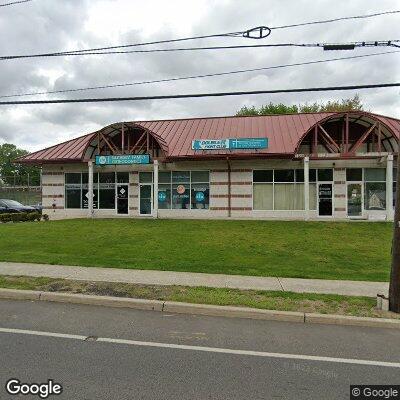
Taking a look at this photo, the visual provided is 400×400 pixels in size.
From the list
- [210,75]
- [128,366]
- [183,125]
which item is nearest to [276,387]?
[128,366]

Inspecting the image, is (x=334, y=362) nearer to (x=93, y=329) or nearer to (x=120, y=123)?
(x=93, y=329)

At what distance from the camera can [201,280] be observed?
8.55 meters

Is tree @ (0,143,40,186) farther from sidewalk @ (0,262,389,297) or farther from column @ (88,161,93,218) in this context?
sidewalk @ (0,262,389,297)

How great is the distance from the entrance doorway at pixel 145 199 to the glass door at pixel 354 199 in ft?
41.4

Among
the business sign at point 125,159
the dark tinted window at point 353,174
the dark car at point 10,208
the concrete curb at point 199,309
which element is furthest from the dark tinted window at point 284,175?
the dark car at point 10,208

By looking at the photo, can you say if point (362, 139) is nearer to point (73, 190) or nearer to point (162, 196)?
point (162, 196)

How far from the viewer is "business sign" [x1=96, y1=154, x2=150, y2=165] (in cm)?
2258

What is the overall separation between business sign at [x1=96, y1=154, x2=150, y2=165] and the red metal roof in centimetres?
138

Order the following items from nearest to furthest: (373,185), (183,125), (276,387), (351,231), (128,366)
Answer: (276,387)
(128,366)
(351,231)
(373,185)
(183,125)

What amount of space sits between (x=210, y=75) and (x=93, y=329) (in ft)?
29.4

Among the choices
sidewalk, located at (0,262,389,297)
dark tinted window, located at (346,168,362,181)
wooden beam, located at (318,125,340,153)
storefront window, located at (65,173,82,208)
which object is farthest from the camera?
storefront window, located at (65,173,82,208)

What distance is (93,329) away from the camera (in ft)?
18.3

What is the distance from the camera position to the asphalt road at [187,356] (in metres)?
3.82

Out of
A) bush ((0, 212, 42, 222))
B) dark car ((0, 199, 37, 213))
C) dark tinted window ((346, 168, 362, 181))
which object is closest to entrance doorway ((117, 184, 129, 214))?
bush ((0, 212, 42, 222))
